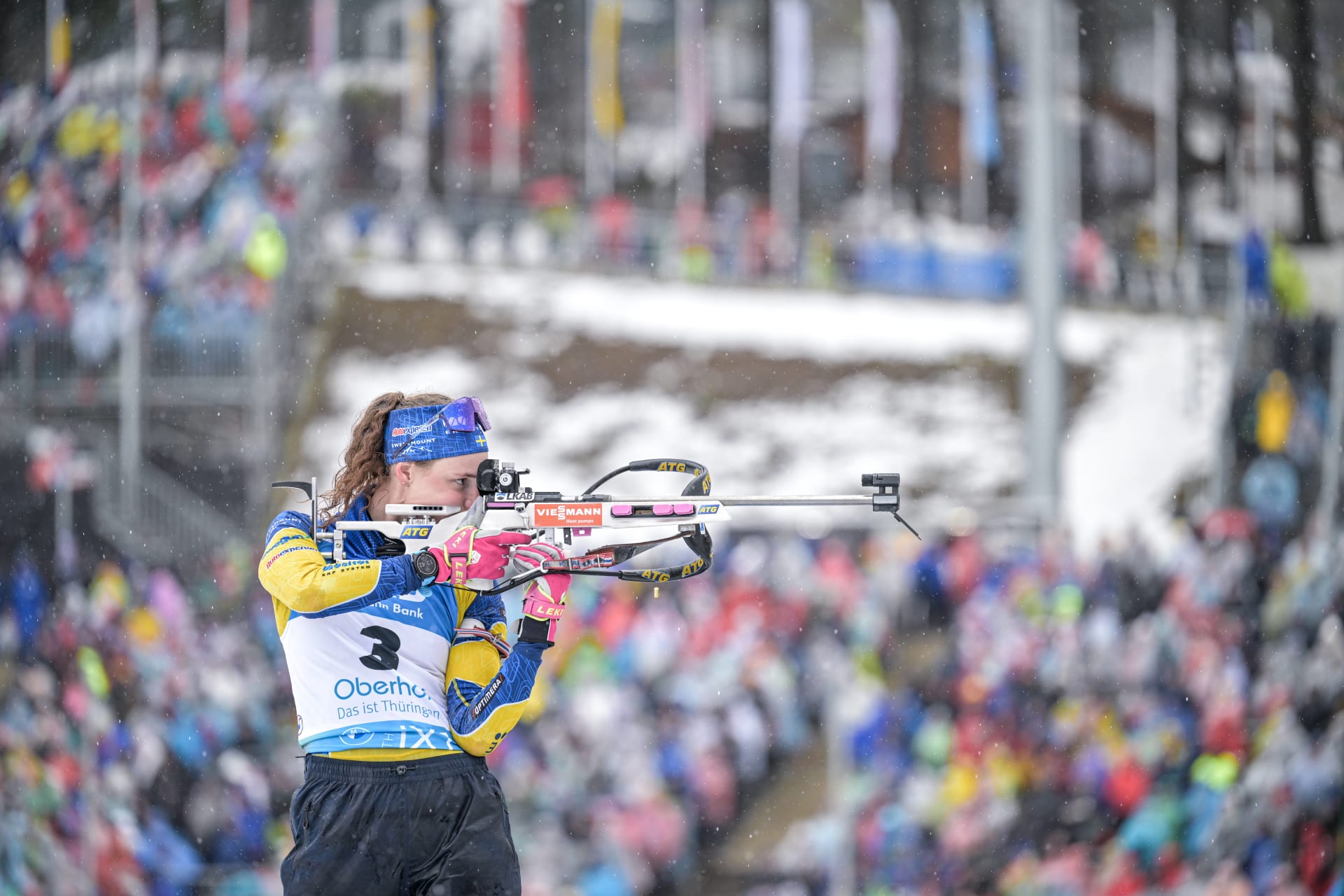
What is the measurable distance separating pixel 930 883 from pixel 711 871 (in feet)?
3.74

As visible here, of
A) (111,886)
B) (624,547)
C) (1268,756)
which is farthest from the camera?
A: (1268,756)

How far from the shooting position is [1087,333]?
8453mm

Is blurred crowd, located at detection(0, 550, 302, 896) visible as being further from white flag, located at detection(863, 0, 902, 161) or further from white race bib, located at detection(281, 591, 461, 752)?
white flag, located at detection(863, 0, 902, 161)

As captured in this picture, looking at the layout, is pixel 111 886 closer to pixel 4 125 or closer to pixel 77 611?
pixel 77 611

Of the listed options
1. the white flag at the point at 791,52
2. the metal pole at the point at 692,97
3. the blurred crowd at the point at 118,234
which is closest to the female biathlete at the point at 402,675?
the blurred crowd at the point at 118,234

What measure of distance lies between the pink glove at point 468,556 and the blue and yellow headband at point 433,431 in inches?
7.5

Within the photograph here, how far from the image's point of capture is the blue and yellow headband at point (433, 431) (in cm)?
233

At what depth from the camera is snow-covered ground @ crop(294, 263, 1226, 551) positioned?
7527 millimetres

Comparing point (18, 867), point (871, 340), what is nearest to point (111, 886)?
point (18, 867)

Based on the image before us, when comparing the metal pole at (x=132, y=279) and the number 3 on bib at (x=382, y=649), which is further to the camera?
the metal pole at (x=132, y=279)

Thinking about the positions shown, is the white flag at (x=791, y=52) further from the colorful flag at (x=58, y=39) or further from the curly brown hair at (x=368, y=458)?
the curly brown hair at (x=368, y=458)

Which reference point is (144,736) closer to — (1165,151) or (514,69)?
(514,69)

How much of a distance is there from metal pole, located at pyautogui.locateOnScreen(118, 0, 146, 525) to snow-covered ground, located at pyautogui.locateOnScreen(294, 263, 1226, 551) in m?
0.89

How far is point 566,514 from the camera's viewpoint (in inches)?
92.2
